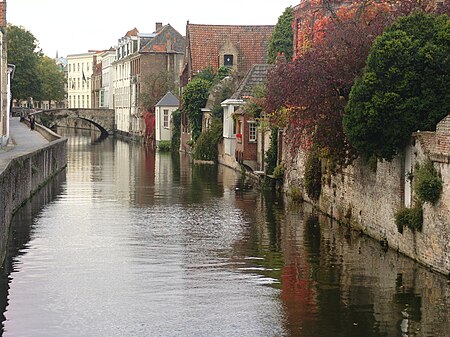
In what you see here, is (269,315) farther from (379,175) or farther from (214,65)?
(214,65)

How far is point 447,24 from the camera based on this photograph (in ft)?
79.9

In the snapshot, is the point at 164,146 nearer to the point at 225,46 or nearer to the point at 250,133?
the point at 225,46

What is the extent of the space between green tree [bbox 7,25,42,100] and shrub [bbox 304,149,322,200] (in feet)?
215

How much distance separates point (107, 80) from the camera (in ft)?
444

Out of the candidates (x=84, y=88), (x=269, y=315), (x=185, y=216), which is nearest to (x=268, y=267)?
(x=269, y=315)

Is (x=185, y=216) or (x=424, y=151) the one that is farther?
(x=185, y=216)

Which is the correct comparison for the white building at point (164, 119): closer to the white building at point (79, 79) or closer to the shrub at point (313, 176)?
the shrub at point (313, 176)

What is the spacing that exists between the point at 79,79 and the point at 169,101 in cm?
8182

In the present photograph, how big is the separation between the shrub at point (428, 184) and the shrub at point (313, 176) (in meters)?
12.7

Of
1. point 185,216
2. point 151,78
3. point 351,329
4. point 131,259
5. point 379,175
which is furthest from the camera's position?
point 151,78

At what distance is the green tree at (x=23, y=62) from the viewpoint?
319ft

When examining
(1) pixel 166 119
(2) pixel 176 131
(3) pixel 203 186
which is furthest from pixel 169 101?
(3) pixel 203 186

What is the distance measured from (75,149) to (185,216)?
161 feet

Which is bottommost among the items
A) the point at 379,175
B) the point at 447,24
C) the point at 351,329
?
the point at 351,329
